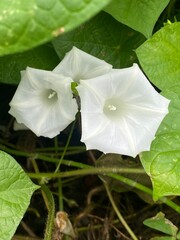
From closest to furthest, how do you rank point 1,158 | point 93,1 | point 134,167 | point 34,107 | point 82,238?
point 93,1
point 1,158
point 34,107
point 134,167
point 82,238

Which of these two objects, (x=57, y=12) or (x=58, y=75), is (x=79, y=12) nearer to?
(x=57, y=12)

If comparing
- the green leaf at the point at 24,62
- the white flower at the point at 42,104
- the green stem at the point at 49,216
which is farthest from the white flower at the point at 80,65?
the green stem at the point at 49,216

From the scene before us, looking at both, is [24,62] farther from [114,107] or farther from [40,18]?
[40,18]

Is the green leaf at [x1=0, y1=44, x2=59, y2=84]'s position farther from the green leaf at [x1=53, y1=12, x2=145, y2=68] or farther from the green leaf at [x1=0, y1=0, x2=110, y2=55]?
the green leaf at [x1=0, y1=0, x2=110, y2=55]

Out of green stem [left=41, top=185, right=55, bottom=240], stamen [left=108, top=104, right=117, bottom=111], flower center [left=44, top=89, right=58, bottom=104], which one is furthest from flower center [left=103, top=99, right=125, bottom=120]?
green stem [left=41, top=185, right=55, bottom=240]

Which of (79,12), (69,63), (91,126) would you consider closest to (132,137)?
(91,126)
